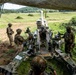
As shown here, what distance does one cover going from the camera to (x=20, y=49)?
40.5 feet

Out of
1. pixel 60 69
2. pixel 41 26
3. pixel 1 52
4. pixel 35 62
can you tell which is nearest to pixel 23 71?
pixel 60 69

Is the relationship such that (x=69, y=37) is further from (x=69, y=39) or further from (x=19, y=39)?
(x=19, y=39)

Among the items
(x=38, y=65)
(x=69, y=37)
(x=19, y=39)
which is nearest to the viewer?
(x=38, y=65)

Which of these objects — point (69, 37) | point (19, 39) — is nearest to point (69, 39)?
point (69, 37)

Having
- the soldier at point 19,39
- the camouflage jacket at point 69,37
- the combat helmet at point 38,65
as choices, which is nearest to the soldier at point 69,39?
the camouflage jacket at point 69,37

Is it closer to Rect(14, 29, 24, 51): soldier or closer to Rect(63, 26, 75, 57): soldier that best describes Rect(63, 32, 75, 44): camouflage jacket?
Rect(63, 26, 75, 57): soldier

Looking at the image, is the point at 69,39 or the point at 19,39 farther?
the point at 19,39

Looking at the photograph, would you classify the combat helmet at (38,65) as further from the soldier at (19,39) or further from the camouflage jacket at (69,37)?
the soldier at (19,39)

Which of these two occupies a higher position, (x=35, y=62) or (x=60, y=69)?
(x=35, y=62)

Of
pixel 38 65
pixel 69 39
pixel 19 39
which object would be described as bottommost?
pixel 19 39

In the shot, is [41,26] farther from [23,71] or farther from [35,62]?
[35,62]

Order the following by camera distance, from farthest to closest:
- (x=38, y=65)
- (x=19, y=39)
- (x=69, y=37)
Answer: (x=19, y=39) → (x=69, y=37) → (x=38, y=65)

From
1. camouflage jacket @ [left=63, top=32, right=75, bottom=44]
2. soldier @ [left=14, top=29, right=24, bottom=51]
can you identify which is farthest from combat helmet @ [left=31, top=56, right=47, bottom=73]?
soldier @ [left=14, top=29, right=24, bottom=51]

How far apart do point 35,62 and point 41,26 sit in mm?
9313
